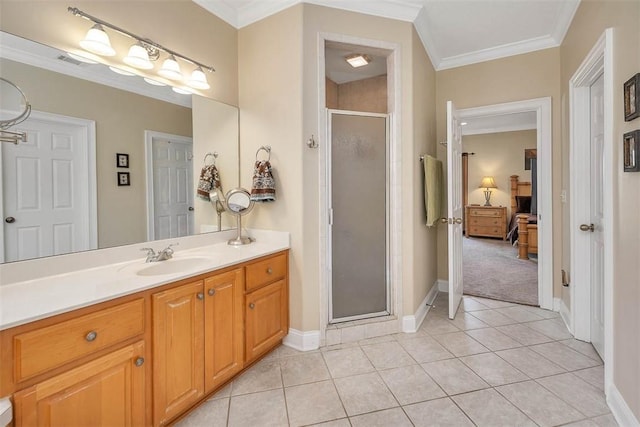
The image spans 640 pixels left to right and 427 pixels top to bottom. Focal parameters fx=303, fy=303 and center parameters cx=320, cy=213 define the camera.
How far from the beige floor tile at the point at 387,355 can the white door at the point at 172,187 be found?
1.59 metres

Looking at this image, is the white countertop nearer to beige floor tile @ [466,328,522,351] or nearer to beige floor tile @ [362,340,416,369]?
beige floor tile @ [362,340,416,369]

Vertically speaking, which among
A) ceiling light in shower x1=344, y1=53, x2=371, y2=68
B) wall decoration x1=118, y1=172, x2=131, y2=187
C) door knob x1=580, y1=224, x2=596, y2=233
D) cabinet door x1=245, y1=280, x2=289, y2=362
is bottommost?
cabinet door x1=245, y1=280, x2=289, y2=362

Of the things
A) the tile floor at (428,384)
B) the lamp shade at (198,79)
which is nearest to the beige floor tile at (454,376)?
the tile floor at (428,384)

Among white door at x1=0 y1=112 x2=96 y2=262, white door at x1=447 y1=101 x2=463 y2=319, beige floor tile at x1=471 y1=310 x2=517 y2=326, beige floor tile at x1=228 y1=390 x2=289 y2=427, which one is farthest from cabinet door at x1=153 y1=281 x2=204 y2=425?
beige floor tile at x1=471 y1=310 x2=517 y2=326

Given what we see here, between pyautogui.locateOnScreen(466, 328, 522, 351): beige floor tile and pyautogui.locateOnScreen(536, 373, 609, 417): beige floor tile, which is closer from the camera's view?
pyautogui.locateOnScreen(536, 373, 609, 417): beige floor tile

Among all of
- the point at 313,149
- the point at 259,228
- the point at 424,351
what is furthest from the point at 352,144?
the point at 424,351

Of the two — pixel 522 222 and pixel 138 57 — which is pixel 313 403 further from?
pixel 522 222

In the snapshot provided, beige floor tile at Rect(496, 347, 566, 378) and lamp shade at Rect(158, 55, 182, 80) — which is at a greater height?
lamp shade at Rect(158, 55, 182, 80)

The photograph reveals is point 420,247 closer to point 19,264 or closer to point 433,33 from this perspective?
point 433,33

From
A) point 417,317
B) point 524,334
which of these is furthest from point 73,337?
point 524,334

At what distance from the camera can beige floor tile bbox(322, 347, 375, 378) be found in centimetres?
201

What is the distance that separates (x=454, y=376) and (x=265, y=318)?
4.22 ft

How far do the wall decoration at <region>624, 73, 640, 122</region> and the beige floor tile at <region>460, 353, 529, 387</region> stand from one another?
5.20 ft

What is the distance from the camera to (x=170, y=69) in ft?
6.60
